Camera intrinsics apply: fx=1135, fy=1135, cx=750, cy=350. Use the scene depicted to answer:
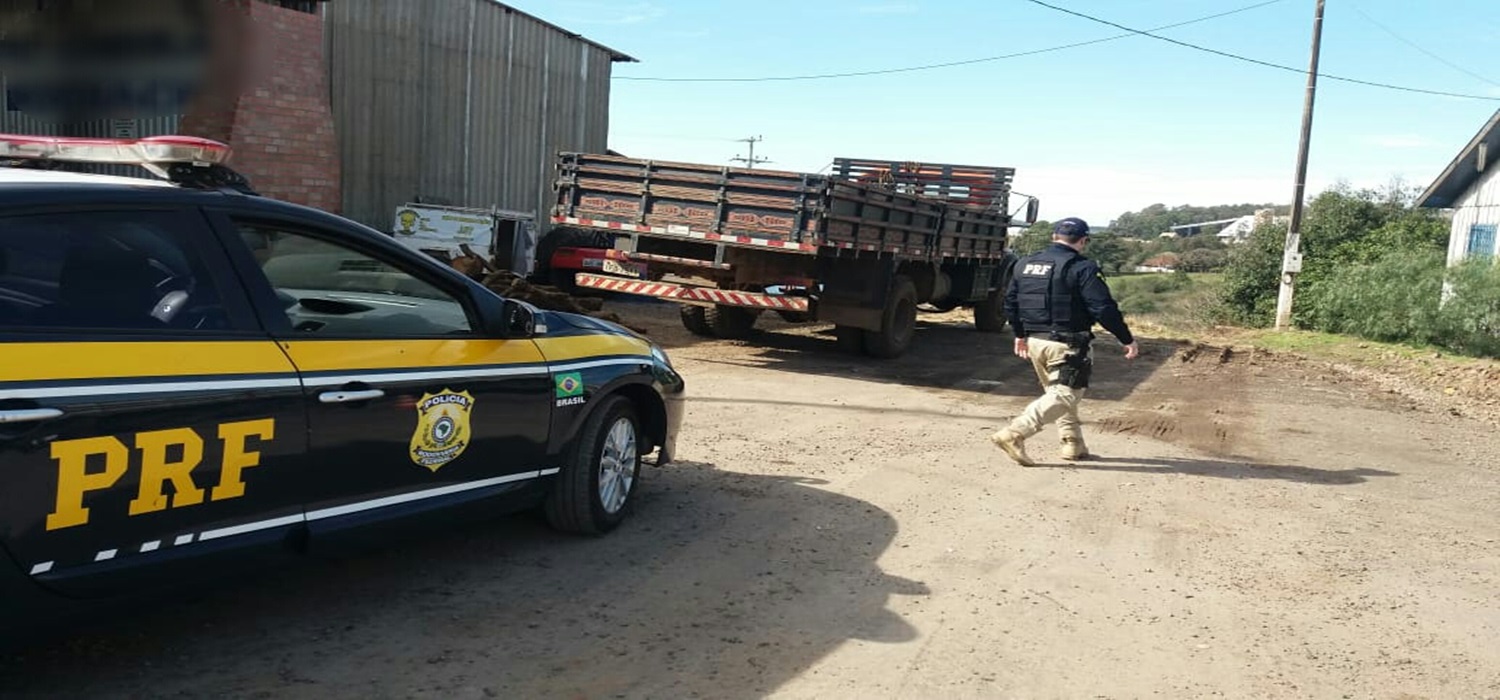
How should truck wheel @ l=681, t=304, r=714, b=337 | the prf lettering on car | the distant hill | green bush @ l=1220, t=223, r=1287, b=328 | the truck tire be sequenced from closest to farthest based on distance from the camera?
the prf lettering on car
truck wheel @ l=681, t=304, r=714, b=337
the truck tire
green bush @ l=1220, t=223, r=1287, b=328
the distant hill

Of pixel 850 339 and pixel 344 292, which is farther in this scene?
pixel 850 339

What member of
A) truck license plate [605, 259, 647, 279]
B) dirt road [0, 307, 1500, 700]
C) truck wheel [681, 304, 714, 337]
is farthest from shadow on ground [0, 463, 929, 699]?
truck wheel [681, 304, 714, 337]

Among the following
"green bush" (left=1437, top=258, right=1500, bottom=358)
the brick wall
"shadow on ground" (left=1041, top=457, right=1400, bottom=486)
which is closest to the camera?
"shadow on ground" (left=1041, top=457, right=1400, bottom=486)

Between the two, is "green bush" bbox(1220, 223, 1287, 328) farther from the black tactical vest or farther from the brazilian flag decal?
the brazilian flag decal

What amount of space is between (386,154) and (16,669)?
1434cm

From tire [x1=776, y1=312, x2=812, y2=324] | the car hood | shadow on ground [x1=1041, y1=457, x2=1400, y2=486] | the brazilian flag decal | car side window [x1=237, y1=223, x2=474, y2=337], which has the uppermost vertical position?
car side window [x1=237, y1=223, x2=474, y2=337]

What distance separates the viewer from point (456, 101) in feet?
59.4

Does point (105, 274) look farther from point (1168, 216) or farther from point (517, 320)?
point (1168, 216)

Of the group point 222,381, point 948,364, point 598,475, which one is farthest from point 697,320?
point 222,381

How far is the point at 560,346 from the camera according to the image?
486 cm

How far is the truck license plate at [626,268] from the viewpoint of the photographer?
1210 cm

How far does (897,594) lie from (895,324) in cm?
871

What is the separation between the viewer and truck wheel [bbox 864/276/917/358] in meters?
12.9

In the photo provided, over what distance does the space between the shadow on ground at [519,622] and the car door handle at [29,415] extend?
0.67 m
